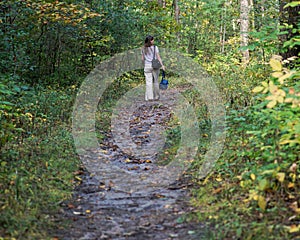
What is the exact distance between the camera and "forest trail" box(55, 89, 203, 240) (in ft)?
16.7

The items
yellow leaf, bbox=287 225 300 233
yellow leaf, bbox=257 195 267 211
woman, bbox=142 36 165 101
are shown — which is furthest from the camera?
woman, bbox=142 36 165 101

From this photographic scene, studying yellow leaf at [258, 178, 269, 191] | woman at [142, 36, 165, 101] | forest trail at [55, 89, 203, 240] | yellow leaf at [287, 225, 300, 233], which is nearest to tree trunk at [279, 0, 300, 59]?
forest trail at [55, 89, 203, 240]

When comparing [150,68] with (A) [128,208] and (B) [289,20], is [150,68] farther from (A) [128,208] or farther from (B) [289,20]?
(A) [128,208]

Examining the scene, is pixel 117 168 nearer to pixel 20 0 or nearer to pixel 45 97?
pixel 45 97

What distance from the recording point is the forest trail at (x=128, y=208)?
5.08 m

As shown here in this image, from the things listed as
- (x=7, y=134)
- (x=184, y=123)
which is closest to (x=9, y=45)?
(x=7, y=134)

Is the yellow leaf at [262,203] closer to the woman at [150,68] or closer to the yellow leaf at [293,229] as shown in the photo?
the yellow leaf at [293,229]

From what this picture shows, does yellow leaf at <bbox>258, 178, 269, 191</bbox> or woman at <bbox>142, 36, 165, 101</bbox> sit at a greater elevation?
woman at <bbox>142, 36, 165, 101</bbox>

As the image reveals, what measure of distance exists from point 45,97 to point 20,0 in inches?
113

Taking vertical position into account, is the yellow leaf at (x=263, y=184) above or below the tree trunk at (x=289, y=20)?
below

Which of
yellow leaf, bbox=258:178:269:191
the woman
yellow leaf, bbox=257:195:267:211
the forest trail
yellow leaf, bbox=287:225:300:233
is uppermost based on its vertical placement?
the woman

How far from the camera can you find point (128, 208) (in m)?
5.90

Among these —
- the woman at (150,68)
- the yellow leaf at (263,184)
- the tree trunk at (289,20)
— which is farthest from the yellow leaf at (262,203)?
the woman at (150,68)

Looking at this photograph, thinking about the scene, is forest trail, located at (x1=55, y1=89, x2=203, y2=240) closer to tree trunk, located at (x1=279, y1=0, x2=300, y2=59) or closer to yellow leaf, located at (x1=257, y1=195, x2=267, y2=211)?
yellow leaf, located at (x1=257, y1=195, x2=267, y2=211)
